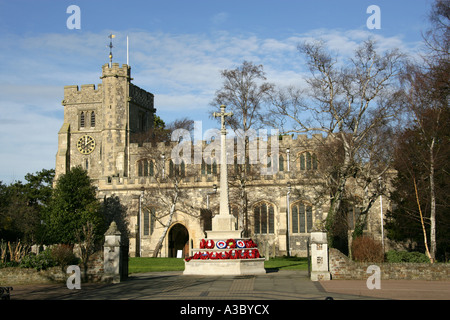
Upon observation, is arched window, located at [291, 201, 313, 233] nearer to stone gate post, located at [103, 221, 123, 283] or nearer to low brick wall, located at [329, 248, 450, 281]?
low brick wall, located at [329, 248, 450, 281]

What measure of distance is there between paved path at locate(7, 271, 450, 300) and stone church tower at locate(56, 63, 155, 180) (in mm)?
33290

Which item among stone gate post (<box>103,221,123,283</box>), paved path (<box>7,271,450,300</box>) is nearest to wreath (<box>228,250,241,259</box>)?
paved path (<box>7,271,450,300</box>)

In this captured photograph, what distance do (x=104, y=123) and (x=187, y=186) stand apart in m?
14.0

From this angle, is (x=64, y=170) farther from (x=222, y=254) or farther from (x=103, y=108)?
(x=222, y=254)

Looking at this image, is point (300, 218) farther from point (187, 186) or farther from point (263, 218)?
point (187, 186)

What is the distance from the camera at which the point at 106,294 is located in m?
16.2

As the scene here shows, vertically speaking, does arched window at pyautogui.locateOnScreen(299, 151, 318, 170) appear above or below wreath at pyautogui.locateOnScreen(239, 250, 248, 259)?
above

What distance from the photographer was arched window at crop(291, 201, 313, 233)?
4238cm

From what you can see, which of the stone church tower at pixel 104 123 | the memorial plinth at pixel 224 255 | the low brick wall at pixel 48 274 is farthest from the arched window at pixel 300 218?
the low brick wall at pixel 48 274

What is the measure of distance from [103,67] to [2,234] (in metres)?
20.5

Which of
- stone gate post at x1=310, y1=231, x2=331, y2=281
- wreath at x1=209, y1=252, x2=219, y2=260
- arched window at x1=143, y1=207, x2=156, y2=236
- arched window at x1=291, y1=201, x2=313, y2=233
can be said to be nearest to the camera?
stone gate post at x1=310, y1=231, x2=331, y2=281

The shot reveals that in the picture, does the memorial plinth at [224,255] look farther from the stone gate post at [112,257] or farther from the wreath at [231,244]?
the stone gate post at [112,257]

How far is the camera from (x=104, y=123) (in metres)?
53.8
